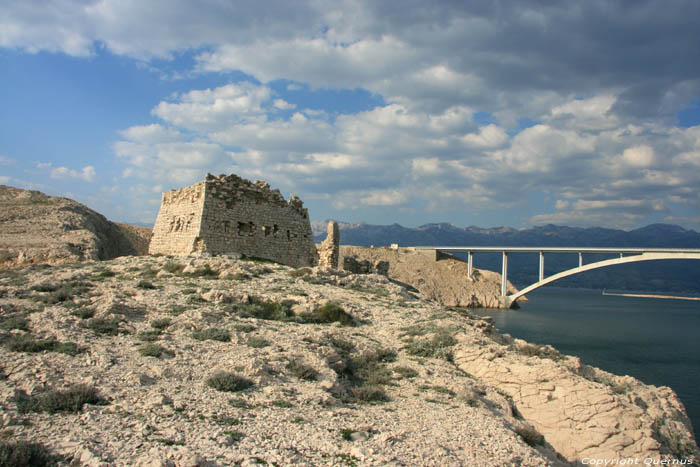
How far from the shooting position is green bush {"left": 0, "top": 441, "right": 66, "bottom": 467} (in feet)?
14.2

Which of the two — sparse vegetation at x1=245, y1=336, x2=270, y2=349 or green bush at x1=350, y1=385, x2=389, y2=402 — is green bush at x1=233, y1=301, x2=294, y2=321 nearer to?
sparse vegetation at x1=245, y1=336, x2=270, y2=349

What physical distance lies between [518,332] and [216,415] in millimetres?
42918

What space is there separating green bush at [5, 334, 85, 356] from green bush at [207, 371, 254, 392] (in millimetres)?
2748

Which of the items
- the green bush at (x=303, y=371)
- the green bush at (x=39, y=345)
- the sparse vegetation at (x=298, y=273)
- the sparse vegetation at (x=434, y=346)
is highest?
the sparse vegetation at (x=298, y=273)

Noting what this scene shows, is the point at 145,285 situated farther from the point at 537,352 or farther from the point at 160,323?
the point at 537,352

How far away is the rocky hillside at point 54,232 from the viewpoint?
22188mm

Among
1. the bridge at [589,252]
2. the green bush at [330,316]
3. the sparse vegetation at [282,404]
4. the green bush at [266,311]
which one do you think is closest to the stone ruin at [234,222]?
the green bush at [266,311]

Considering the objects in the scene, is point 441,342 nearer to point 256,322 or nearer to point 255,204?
point 256,322

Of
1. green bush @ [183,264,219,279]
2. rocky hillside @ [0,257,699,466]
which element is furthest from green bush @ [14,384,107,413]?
green bush @ [183,264,219,279]

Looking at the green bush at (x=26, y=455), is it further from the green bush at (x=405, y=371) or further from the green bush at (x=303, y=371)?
the green bush at (x=405, y=371)

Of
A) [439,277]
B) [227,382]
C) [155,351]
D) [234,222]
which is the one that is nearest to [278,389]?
[227,382]

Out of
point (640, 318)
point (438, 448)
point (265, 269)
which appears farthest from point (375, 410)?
point (640, 318)

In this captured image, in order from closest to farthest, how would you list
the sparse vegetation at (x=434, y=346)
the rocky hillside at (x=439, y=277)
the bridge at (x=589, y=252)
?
1. the sparse vegetation at (x=434, y=346)
2. the bridge at (x=589, y=252)
3. the rocky hillside at (x=439, y=277)

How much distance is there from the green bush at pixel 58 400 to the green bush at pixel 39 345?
183 cm
